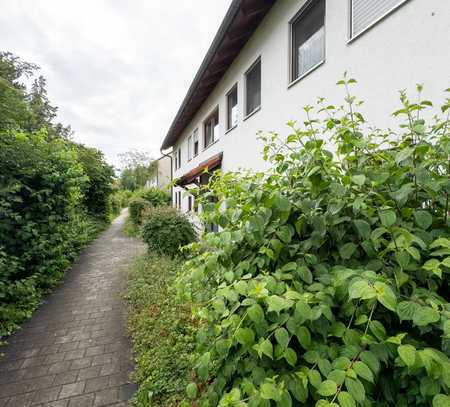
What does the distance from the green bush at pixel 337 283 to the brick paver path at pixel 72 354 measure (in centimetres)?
190

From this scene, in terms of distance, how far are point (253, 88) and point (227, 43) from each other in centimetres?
120

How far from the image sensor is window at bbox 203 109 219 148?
9049 mm

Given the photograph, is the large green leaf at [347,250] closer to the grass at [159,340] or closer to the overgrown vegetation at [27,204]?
the grass at [159,340]

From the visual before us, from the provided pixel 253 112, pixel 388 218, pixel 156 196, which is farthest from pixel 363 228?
pixel 156 196

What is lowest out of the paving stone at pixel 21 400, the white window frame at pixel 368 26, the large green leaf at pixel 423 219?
the paving stone at pixel 21 400

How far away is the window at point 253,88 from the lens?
230 inches

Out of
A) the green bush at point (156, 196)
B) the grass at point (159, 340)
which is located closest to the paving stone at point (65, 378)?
the grass at point (159, 340)

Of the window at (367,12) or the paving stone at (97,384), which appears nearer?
the paving stone at (97,384)

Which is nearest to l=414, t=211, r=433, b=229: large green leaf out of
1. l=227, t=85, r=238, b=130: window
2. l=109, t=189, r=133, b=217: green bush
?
l=227, t=85, r=238, b=130: window

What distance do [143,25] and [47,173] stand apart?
22.2 ft

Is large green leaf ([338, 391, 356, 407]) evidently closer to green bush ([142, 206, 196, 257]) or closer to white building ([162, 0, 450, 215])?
white building ([162, 0, 450, 215])

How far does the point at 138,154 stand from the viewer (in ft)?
124

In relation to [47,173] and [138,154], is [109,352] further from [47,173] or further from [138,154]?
[138,154]

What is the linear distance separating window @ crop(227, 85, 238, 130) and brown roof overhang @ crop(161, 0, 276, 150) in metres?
0.76
